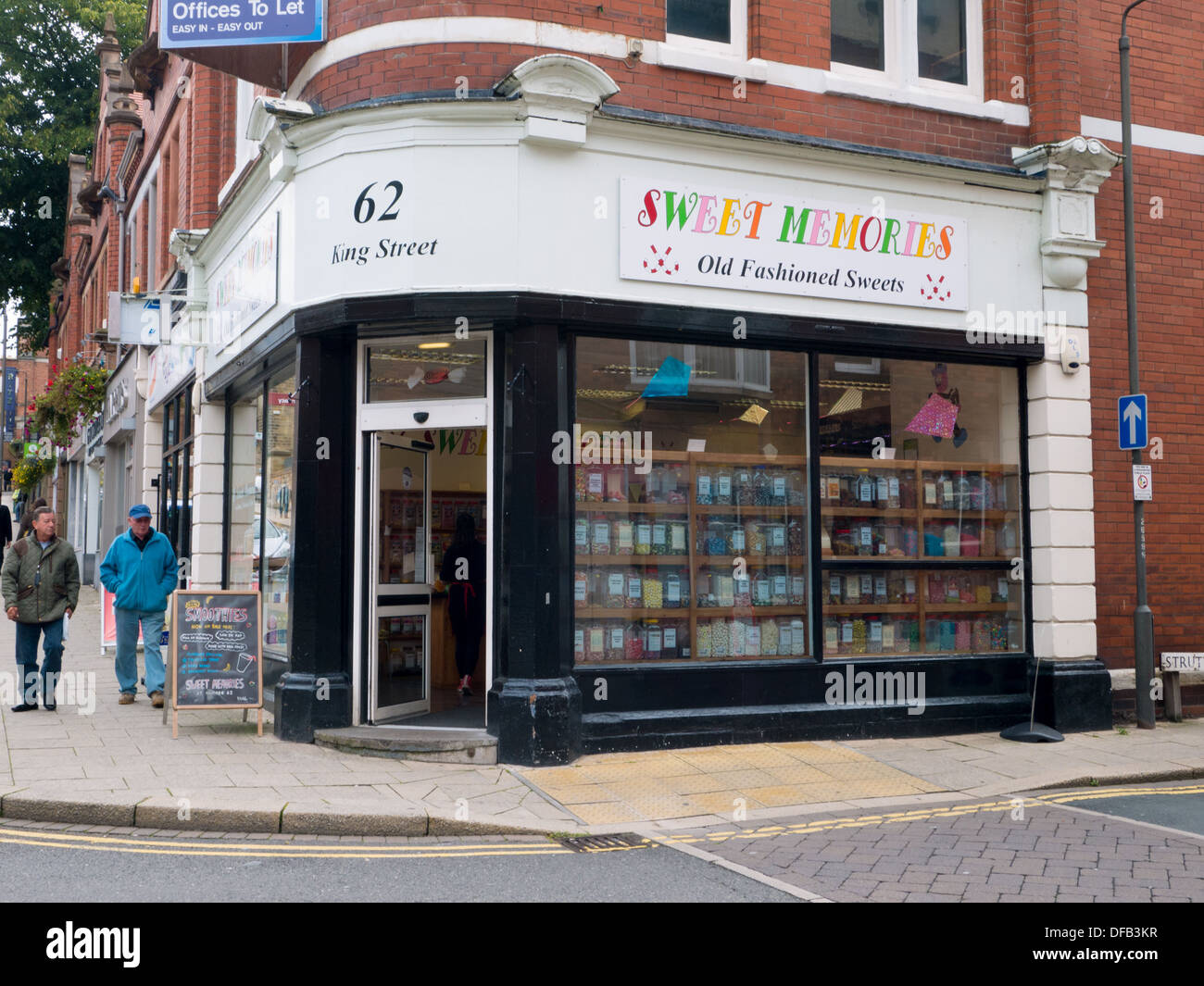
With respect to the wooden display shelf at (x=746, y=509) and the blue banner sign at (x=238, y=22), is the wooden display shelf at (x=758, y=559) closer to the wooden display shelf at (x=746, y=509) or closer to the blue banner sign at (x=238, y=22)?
the wooden display shelf at (x=746, y=509)

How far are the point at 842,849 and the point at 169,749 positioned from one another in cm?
521

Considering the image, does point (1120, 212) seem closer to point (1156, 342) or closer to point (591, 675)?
point (1156, 342)

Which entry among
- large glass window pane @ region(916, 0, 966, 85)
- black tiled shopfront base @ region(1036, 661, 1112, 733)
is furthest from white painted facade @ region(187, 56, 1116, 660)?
large glass window pane @ region(916, 0, 966, 85)

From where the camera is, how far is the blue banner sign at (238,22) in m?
9.27

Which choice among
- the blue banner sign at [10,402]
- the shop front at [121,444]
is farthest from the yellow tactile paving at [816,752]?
the blue banner sign at [10,402]

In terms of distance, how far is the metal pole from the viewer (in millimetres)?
10344

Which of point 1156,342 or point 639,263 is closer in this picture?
point 639,263

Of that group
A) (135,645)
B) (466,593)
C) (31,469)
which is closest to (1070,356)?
(466,593)

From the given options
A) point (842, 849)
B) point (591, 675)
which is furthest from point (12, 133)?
point (842, 849)

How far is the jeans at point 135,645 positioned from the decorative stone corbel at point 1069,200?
9.21 metres

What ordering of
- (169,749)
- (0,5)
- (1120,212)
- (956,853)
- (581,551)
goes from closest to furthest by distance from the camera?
(956,853)
(169,749)
(581,551)
(1120,212)
(0,5)

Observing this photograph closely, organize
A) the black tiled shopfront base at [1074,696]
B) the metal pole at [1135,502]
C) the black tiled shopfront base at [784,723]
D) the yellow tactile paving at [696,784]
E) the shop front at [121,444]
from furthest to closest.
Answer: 1. the shop front at [121,444]
2. the metal pole at [1135,502]
3. the black tiled shopfront base at [1074,696]
4. the black tiled shopfront base at [784,723]
5. the yellow tactile paving at [696,784]

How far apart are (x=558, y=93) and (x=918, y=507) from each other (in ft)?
16.4

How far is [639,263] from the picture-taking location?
9.03m
